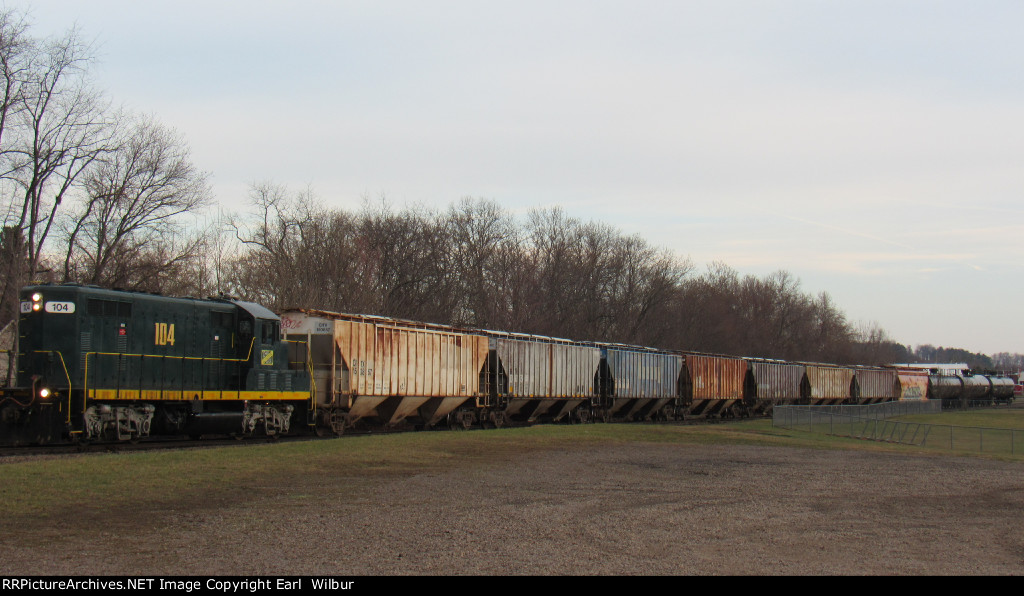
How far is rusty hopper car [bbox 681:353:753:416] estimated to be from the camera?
45.5 meters

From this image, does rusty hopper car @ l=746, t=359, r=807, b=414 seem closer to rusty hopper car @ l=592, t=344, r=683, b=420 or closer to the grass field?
rusty hopper car @ l=592, t=344, r=683, b=420

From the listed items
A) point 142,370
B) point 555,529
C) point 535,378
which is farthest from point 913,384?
point 555,529

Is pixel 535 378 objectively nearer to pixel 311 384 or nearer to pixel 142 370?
pixel 311 384

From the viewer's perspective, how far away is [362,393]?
25656 mm

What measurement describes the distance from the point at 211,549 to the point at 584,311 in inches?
2730

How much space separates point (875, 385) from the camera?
71250mm

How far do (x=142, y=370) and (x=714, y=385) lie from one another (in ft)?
111

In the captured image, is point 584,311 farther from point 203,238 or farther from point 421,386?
point 421,386

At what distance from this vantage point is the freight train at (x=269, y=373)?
19.0 metres

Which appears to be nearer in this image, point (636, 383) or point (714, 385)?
point (636, 383)

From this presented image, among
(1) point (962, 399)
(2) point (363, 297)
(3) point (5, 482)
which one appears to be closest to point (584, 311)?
(2) point (363, 297)

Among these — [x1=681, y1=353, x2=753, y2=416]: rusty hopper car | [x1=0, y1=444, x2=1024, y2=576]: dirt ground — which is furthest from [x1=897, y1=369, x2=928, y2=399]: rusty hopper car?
[x1=0, y1=444, x2=1024, y2=576]: dirt ground

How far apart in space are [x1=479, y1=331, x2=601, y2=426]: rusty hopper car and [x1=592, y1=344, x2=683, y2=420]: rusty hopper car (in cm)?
101
